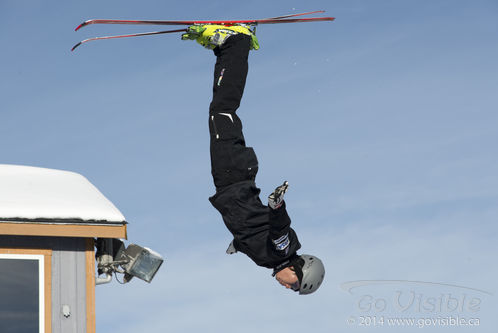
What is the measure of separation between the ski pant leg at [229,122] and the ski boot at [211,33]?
0.20 ft

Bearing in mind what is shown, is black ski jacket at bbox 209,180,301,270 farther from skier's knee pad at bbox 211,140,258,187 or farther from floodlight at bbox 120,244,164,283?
floodlight at bbox 120,244,164,283

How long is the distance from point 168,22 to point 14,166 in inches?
133

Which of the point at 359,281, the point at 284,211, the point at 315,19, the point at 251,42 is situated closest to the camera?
the point at 284,211

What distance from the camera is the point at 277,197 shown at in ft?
24.4

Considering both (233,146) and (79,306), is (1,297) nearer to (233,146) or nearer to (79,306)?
(79,306)

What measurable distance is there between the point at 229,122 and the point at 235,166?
1.38 ft

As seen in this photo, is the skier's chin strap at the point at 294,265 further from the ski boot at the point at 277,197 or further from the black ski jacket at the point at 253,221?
the ski boot at the point at 277,197

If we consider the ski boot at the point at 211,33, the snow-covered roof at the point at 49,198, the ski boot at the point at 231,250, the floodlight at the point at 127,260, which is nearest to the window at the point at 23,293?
the snow-covered roof at the point at 49,198

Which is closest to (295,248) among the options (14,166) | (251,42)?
(251,42)

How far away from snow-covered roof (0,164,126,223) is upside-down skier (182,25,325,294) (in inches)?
79.1

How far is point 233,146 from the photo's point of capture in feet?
26.3

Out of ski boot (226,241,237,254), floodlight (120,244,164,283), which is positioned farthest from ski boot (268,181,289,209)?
floodlight (120,244,164,283)

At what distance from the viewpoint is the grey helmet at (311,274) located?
8617 millimetres

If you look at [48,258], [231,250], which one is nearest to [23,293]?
[48,258]
